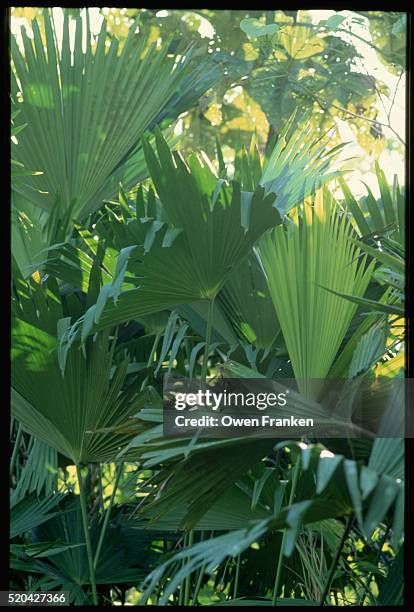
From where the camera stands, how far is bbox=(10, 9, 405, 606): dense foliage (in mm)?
1334

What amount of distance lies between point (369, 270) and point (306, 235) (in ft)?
0.44

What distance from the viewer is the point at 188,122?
258 cm

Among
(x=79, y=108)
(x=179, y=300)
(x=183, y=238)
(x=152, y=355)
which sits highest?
(x=79, y=108)

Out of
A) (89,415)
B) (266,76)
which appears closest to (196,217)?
(89,415)

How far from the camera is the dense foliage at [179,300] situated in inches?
52.5

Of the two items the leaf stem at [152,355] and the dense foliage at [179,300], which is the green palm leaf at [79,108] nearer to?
the dense foliage at [179,300]

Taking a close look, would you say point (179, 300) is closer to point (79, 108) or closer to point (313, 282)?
point (313, 282)

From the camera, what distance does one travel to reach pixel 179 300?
1.42 meters

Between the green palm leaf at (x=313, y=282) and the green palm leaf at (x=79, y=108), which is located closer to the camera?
the green palm leaf at (x=313, y=282)

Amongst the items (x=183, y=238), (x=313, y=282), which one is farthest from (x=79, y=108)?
(x=313, y=282)

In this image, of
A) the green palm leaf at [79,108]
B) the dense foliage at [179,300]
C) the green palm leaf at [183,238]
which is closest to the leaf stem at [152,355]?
the dense foliage at [179,300]

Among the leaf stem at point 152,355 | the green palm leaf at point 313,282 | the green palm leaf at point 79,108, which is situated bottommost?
the leaf stem at point 152,355

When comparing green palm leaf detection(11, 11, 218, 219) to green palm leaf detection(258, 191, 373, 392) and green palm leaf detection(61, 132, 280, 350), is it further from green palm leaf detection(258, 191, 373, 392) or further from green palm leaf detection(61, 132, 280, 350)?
green palm leaf detection(258, 191, 373, 392)

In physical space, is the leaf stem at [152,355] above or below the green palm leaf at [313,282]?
below
